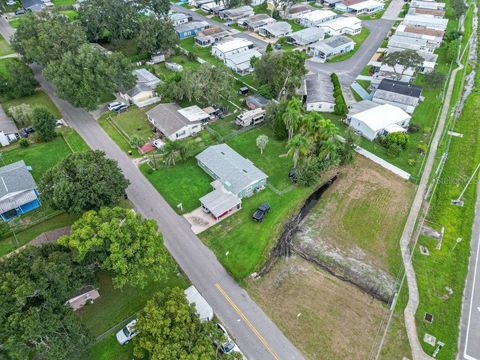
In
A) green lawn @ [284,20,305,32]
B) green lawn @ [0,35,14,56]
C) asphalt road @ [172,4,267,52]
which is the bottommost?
green lawn @ [0,35,14,56]

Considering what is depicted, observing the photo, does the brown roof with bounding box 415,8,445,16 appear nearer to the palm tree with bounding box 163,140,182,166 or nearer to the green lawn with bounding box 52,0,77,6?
the palm tree with bounding box 163,140,182,166

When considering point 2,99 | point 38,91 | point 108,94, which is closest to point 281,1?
point 108,94

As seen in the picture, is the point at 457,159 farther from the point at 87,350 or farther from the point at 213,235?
the point at 87,350

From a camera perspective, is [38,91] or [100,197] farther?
[38,91]

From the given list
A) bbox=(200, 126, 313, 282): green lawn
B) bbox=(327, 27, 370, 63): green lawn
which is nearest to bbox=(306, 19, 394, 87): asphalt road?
bbox=(327, 27, 370, 63): green lawn

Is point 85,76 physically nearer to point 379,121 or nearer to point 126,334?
point 126,334

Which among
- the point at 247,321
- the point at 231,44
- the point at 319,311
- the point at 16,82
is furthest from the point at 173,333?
the point at 231,44

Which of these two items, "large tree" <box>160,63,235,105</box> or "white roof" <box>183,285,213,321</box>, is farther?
"large tree" <box>160,63,235,105</box>
